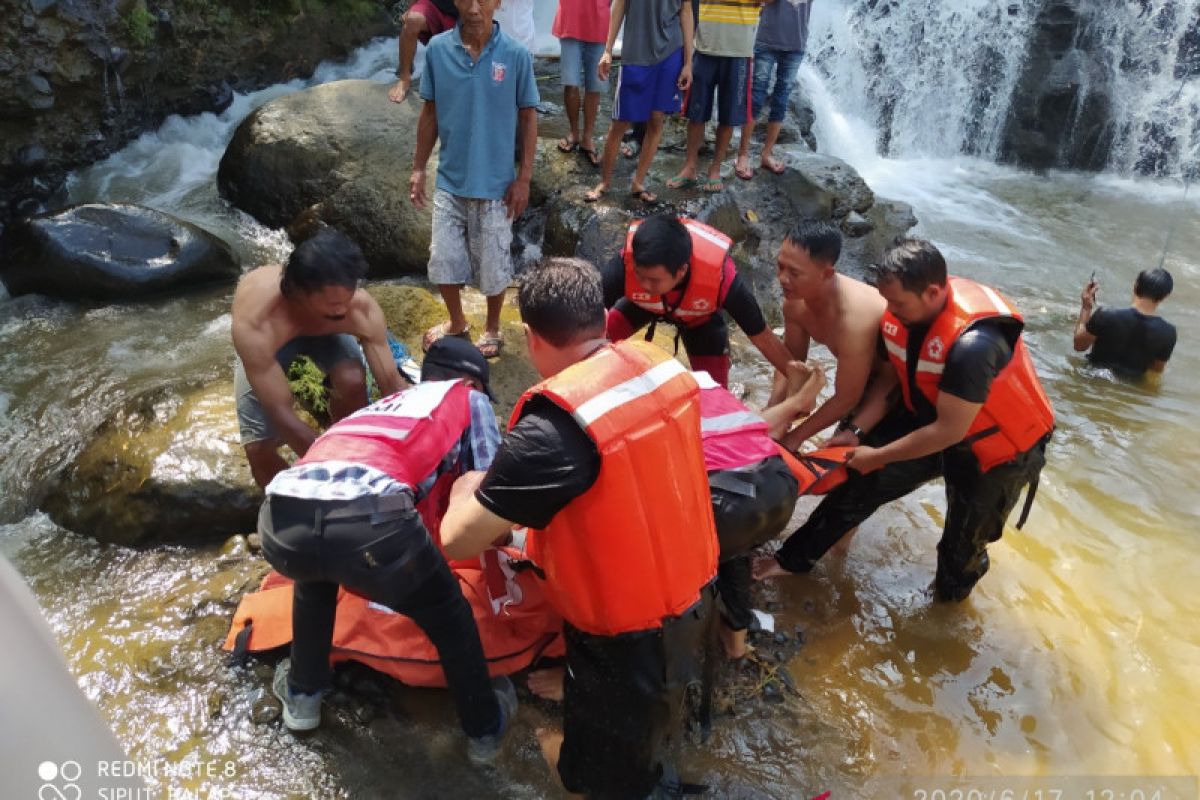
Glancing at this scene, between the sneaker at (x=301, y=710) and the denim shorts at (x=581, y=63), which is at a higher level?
the denim shorts at (x=581, y=63)

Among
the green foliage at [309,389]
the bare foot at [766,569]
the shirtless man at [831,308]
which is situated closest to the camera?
the shirtless man at [831,308]

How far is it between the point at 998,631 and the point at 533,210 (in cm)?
461

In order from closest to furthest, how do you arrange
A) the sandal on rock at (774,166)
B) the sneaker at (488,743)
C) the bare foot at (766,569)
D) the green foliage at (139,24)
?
the sneaker at (488,743)
the bare foot at (766,569)
the sandal on rock at (774,166)
the green foliage at (139,24)

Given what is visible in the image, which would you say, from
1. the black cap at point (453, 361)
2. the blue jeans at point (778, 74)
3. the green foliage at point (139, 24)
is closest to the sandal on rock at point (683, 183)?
the blue jeans at point (778, 74)

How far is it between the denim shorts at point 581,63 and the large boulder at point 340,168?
1345 mm

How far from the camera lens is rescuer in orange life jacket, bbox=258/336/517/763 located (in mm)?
2230

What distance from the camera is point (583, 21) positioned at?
6.24m

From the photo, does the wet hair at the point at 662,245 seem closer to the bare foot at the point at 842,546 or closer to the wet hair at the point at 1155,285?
the bare foot at the point at 842,546

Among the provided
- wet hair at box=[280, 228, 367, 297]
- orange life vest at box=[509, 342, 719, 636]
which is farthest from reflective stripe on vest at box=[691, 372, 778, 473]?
wet hair at box=[280, 228, 367, 297]

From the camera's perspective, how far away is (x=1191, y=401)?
20.0ft

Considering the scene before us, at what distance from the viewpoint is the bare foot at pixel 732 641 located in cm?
307

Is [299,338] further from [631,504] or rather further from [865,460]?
[865,460]

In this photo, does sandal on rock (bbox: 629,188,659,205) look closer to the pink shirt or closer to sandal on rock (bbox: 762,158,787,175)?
the pink shirt

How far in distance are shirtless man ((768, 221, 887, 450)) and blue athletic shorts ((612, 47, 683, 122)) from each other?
290cm
